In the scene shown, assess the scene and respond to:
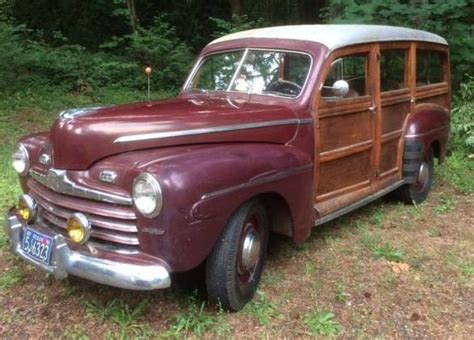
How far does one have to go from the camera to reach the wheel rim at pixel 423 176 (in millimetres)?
5965

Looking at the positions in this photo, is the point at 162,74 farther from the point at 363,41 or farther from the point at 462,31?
the point at 363,41

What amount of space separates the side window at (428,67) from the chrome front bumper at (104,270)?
3875 millimetres

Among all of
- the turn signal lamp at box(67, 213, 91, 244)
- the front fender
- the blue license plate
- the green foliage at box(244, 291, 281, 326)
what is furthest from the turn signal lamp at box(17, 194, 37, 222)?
the green foliage at box(244, 291, 281, 326)

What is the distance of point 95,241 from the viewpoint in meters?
3.30

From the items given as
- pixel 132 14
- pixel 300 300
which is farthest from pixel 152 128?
pixel 132 14

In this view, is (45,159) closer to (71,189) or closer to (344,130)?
(71,189)

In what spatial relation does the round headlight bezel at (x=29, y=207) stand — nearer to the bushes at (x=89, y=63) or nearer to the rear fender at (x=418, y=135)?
the rear fender at (x=418, y=135)

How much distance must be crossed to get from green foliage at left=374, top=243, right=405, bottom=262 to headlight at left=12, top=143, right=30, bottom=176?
2.66 meters

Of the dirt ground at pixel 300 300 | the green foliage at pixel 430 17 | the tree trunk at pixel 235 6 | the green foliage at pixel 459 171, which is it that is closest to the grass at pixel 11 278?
the dirt ground at pixel 300 300

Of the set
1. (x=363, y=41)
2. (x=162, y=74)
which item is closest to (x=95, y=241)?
(x=363, y=41)

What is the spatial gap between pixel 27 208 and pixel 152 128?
3.32 ft

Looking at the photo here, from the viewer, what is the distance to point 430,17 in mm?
8305

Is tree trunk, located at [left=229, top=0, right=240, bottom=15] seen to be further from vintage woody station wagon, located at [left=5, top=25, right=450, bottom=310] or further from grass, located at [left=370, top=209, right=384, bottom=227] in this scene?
grass, located at [left=370, top=209, right=384, bottom=227]

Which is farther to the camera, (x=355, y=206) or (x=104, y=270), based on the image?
(x=355, y=206)
